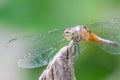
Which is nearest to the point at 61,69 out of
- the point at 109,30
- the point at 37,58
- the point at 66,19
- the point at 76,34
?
the point at 37,58

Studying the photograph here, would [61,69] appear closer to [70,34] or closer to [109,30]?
[70,34]

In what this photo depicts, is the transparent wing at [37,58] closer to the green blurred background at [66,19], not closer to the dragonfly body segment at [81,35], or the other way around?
the dragonfly body segment at [81,35]

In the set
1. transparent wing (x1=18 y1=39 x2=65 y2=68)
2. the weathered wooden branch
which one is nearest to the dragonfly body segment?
transparent wing (x1=18 y1=39 x2=65 y2=68)

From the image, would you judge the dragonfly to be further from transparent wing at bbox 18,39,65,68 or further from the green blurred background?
the green blurred background

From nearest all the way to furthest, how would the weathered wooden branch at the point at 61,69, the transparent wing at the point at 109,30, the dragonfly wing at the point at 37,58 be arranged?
the weathered wooden branch at the point at 61,69, the dragonfly wing at the point at 37,58, the transparent wing at the point at 109,30

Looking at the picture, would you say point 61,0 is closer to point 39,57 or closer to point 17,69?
point 17,69

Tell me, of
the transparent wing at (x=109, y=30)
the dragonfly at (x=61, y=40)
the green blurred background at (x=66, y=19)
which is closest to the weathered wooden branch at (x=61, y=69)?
the dragonfly at (x=61, y=40)
